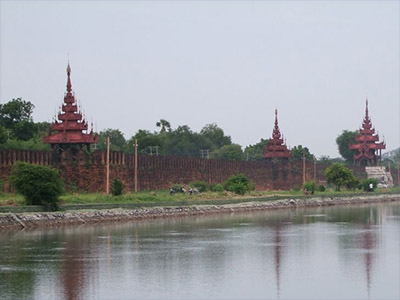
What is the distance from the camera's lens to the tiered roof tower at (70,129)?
5712cm

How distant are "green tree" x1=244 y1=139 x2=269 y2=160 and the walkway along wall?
24.1 m

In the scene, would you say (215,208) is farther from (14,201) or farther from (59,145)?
(14,201)

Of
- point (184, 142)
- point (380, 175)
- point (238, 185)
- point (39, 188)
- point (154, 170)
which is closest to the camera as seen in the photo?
point (39, 188)

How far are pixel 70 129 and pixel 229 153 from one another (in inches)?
2261

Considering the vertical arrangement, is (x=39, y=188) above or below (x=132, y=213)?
above

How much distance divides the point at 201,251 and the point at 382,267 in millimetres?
6656

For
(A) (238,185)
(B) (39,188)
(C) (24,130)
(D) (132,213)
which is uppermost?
(C) (24,130)

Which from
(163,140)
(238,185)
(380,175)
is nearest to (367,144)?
(380,175)

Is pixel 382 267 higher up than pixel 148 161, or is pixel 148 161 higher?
pixel 148 161

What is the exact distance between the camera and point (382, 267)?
26.5 m

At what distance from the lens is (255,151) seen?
4956 inches

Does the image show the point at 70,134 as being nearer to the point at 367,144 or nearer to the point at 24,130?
the point at 24,130

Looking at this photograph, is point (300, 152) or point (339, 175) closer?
point (339, 175)

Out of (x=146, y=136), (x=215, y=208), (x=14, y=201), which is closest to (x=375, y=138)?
(x=146, y=136)
